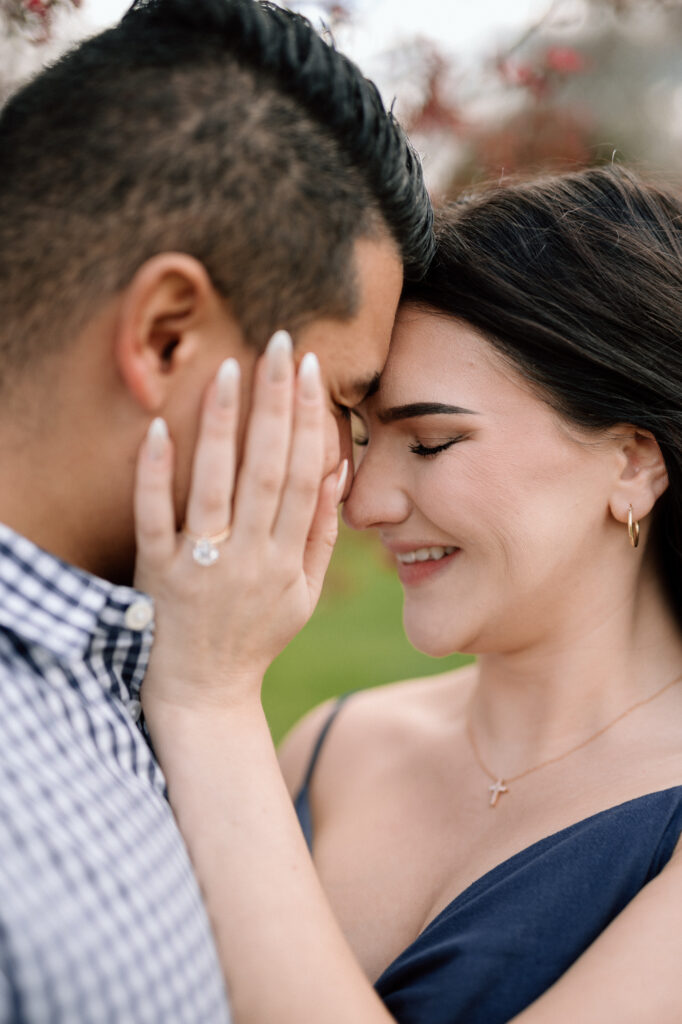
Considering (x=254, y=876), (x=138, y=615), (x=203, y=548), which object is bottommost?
(x=254, y=876)

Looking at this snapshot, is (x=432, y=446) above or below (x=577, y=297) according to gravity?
below

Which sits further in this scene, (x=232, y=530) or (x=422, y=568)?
(x=422, y=568)

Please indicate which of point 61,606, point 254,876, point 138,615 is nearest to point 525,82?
point 138,615

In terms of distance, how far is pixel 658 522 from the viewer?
9.36 feet

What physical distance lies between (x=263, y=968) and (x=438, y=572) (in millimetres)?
1257

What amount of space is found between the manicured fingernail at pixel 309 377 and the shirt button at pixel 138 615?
0.50 meters

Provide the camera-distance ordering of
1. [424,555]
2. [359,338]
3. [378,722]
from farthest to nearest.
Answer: [378,722], [424,555], [359,338]

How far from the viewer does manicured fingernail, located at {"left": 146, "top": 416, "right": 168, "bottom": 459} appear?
1.73 metres

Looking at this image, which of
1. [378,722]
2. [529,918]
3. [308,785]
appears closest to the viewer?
[529,918]

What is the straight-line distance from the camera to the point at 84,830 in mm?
1472

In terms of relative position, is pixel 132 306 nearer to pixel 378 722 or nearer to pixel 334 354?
pixel 334 354

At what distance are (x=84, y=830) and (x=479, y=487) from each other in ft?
4.54

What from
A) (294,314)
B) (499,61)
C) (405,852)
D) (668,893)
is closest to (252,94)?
(294,314)

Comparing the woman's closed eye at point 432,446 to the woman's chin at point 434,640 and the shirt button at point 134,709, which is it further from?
the shirt button at point 134,709
